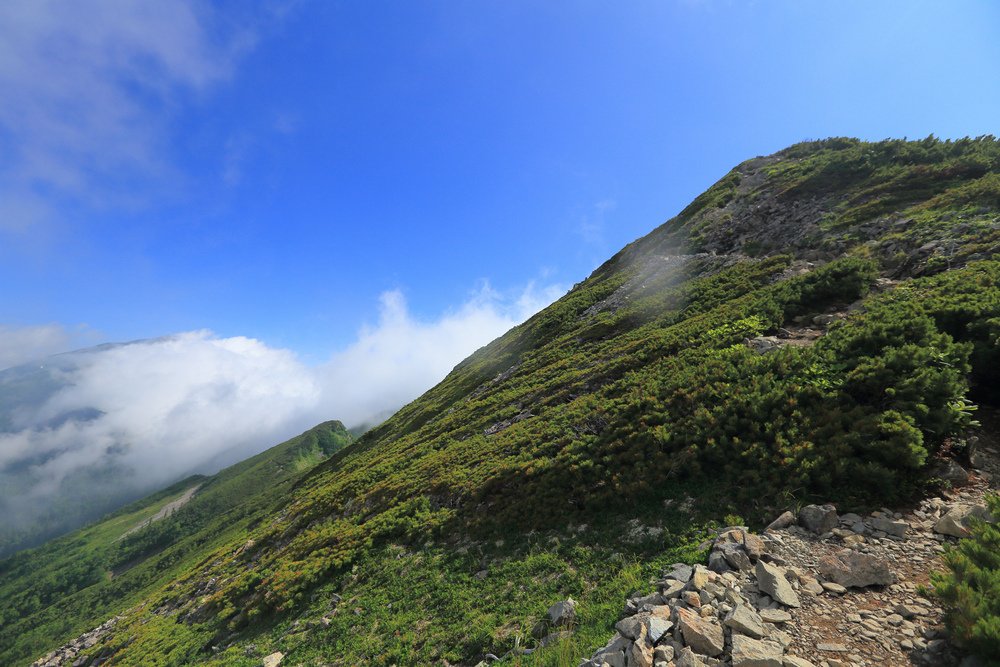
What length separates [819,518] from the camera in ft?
31.7

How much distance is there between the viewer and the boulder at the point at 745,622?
678 centimetres

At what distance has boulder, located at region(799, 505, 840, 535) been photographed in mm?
9469

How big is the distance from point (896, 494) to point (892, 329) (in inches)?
312

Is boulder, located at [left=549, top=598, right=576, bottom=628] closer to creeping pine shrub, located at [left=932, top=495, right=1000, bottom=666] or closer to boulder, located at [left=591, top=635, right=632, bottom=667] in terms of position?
boulder, located at [left=591, top=635, right=632, bottom=667]

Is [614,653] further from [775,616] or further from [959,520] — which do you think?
[959,520]

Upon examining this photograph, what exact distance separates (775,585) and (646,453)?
332 inches

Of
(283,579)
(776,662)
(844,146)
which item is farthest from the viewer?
(844,146)

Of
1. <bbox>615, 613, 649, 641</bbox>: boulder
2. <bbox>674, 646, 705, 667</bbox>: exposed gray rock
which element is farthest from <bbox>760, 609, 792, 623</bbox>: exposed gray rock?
<bbox>615, 613, 649, 641</bbox>: boulder

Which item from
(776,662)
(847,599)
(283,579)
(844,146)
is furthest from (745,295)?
(844,146)

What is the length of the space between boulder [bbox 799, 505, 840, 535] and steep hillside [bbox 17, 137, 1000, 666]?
88cm

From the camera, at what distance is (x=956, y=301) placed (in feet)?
50.4

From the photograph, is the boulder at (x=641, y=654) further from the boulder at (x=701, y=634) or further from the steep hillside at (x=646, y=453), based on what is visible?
the steep hillside at (x=646, y=453)

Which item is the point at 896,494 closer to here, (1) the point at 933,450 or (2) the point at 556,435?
(1) the point at 933,450

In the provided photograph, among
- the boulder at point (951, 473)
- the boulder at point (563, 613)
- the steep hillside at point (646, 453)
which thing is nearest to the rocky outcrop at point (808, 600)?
the boulder at point (951, 473)
